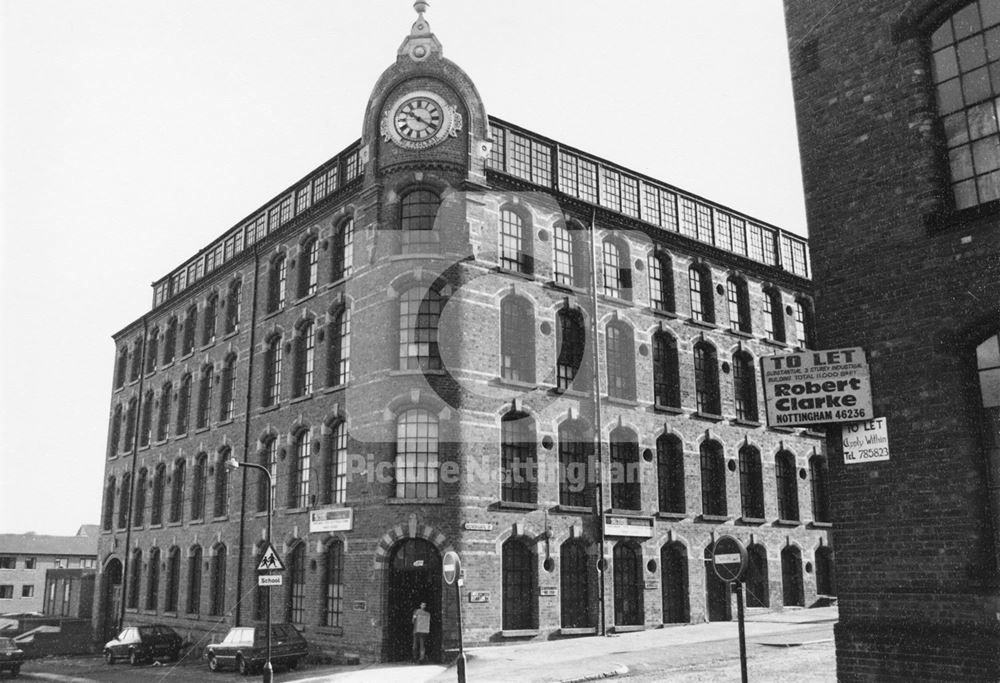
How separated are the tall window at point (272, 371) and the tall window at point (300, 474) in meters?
2.93

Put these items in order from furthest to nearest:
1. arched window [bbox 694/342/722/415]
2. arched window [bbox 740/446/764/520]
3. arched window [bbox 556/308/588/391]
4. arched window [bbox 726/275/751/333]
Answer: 1. arched window [bbox 726/275/751/333]
2. arched window [bbox 740/446/764/520]
3. arched window [bbox 694/342/722/415]
4. arched window [bbox 556/308/588/391]

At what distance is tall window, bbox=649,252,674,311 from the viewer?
31.8 metres

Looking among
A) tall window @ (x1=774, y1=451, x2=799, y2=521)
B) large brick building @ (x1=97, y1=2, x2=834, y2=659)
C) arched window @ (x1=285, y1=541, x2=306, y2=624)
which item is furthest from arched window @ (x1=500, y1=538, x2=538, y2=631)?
tall window @ (x1=774, y1=451, x2=799, y2=521)

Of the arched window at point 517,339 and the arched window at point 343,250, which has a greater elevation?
the arched window at point 343,250

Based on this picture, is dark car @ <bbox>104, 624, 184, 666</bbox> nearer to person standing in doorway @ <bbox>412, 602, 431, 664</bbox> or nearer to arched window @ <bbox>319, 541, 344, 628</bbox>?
arched window @ <bbox>319, 541, 344, 628</bbox>

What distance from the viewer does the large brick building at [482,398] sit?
81.7ft

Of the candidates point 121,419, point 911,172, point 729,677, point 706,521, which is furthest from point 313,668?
point 121,419

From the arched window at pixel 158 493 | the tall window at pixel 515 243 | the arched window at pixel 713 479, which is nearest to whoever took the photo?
the tall window at pixel 515 243

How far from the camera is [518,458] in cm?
2617

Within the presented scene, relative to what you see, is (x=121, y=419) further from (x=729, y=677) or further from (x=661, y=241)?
(x=729, y=677)

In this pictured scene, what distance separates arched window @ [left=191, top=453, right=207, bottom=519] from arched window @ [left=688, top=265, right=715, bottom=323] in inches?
822

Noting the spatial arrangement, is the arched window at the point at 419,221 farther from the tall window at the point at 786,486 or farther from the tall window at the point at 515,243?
the tall window at the point at 786,486

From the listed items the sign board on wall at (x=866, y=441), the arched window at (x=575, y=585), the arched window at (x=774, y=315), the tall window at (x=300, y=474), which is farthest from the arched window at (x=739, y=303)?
the sign board on wall at (x=866, y=441)

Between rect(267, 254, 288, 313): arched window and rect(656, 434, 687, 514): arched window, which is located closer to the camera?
rect(656, 434, 687, 514): arched window
